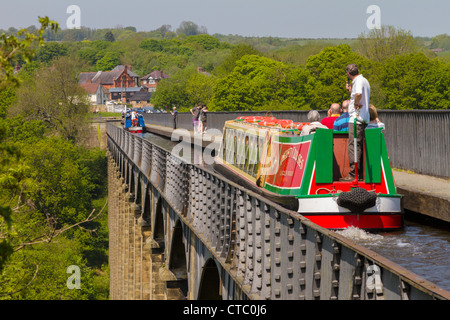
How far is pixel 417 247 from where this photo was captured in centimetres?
973

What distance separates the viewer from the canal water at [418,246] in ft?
27.2

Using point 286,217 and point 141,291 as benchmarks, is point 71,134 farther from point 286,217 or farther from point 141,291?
point 286,217

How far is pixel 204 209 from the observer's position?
1173cm

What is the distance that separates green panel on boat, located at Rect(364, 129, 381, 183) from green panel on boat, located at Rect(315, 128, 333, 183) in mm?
538

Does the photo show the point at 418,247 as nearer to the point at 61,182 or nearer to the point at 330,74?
the point at 61,182

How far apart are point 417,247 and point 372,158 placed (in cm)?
166

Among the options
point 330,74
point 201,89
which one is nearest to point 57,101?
point 330,74

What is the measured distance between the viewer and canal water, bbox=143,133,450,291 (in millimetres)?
8289

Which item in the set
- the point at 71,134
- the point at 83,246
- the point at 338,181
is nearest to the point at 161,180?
the point at 338,181

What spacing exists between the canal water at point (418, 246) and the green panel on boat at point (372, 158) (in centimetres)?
80

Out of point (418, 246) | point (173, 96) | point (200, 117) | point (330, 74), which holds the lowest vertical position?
point (418, 246)

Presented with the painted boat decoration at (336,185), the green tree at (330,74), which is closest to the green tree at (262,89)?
the green tree at (330,74)

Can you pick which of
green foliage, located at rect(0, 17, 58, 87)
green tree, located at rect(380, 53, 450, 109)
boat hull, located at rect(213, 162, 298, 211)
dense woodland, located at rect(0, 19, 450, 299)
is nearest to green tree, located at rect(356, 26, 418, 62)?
dense woodland, located at rect(0, 19, 450, 299)

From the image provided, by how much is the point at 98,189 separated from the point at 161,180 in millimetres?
71385
